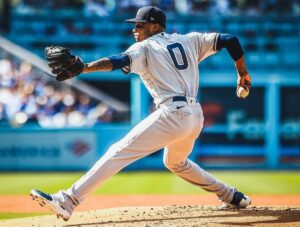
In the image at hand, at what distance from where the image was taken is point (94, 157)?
45.6 ft

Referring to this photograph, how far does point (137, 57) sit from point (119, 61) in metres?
0.20

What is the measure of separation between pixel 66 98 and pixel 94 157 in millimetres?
1960

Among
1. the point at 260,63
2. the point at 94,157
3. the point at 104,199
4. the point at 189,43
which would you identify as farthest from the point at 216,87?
the point at 189,43

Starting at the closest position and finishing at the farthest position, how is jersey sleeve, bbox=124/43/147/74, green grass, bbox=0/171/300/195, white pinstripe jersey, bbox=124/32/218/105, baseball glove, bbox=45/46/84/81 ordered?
baseball glove, bbox=45/46/84/81 → jersey sleeve, bbox=124/43/147/74 → white pinstripe jersey, bbox=124/32/218/105 → green grass, bbox=0/171/300/195

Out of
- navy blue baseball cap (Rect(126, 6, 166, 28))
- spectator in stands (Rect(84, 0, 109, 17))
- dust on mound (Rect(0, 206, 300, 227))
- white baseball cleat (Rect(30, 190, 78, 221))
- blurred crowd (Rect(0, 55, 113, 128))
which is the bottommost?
dust on mound (Rect(0, 206, 300, 227))

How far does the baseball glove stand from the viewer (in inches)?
196

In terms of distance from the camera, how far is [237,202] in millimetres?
6074

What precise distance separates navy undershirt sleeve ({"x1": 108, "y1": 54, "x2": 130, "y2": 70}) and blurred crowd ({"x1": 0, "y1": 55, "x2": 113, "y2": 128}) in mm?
9406

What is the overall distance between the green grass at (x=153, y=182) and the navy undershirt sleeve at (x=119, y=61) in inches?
174

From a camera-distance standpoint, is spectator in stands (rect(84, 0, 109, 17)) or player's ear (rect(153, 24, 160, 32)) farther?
spectator in stands (rect(84, 0, 109, 17))

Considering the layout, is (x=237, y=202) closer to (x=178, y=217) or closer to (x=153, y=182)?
(x=178, y=217)

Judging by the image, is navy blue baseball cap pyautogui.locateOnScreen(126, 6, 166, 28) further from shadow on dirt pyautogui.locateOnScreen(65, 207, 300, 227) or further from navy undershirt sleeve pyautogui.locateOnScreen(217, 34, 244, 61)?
shadow on dirt pyautogui.locateOnScreen(65, 207, 300, 227)

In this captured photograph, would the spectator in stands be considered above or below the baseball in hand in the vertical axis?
above

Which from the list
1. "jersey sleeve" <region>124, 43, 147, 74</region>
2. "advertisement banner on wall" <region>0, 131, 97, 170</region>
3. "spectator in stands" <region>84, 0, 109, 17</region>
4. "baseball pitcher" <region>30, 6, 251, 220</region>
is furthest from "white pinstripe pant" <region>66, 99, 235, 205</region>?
"spectator in stands" <region>84, 0, 109, 17</region>
